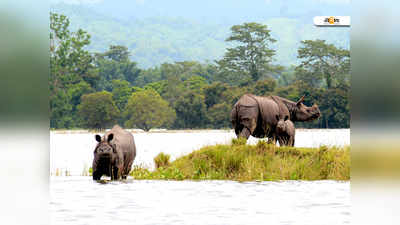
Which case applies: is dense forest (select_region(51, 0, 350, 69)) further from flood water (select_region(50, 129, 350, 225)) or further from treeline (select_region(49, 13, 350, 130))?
flood water (select_region(50, 129, 350, 225))

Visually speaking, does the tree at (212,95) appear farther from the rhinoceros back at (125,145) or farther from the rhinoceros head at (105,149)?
the rhinoceros head at (105,149)

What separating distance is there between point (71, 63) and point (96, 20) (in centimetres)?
7234

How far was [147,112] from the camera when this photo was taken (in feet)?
202

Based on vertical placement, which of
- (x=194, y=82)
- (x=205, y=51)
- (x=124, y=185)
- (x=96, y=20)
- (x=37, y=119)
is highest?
(x=96, y=20)

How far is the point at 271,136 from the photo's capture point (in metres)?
17.0

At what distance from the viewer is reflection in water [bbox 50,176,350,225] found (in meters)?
6.86

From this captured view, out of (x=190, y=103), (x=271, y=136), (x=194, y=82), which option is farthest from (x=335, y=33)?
(x=271, y=136)

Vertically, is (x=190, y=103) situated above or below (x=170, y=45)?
below

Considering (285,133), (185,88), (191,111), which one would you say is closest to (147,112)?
(191,111)

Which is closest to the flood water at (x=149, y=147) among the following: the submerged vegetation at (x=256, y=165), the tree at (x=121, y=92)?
the submerged vegetation at (x=256, y=165)

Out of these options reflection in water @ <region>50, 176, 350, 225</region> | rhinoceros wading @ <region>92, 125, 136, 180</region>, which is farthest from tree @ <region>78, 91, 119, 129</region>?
reflection in water @ <region>50, 176, 350, 225</region>

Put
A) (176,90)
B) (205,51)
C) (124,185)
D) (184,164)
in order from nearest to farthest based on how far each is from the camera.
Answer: (124,185) → (184,164) → (176,90) → (205,51)

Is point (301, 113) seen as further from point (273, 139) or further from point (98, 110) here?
point (98, 110)

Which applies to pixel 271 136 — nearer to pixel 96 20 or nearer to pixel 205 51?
pixel 205 51
